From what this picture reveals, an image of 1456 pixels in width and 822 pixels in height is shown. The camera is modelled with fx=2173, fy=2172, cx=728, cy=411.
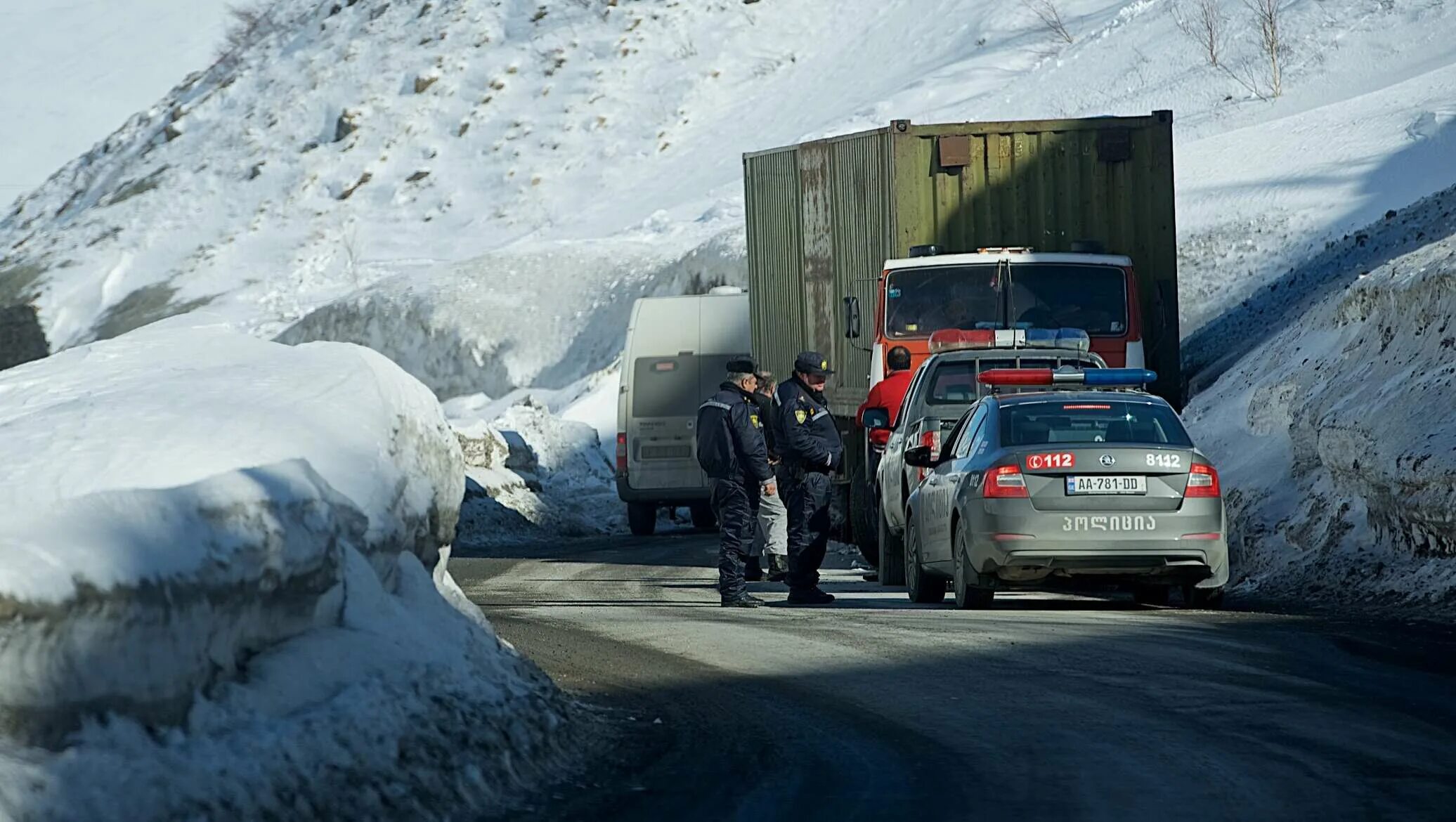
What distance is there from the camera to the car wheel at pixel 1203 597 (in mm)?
13539

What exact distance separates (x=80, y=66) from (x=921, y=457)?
119m

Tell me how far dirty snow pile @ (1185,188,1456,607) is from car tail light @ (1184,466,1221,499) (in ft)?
4.31

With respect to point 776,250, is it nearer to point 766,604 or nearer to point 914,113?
point 766,604

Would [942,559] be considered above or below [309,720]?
below

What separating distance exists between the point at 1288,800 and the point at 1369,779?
0.46m

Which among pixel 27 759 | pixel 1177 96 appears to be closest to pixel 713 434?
pixel 27 759

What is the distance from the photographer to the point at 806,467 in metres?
15.7

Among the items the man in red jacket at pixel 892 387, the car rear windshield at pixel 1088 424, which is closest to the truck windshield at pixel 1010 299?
the man in red jacket at pixel 892 387

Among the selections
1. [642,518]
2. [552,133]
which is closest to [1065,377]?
[642,518]

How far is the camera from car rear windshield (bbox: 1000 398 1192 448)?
1365 centimetres

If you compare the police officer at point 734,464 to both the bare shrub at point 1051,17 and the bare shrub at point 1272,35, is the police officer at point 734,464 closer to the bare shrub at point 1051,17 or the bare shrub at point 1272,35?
the bare shrub at point 1272,35

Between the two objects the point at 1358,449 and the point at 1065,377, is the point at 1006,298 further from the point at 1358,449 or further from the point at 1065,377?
the point at 1358,449

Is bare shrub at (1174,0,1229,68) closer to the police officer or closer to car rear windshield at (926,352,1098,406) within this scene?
car rear windshield at (926,352,1098,406)

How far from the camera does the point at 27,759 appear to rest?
16.4 ft
